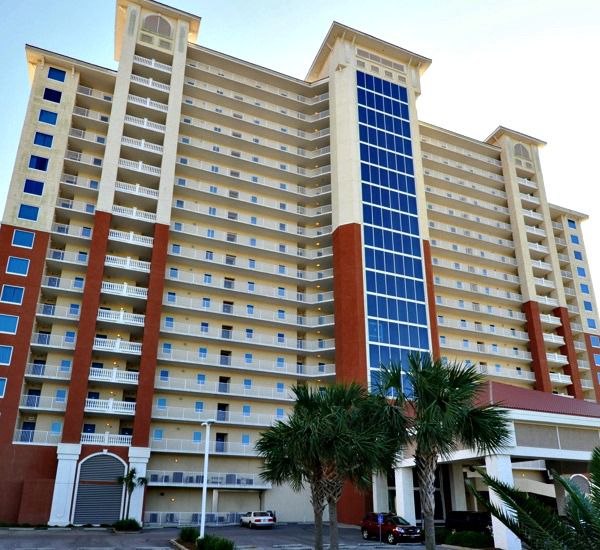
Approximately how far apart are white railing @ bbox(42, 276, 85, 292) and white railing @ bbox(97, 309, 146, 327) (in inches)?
130

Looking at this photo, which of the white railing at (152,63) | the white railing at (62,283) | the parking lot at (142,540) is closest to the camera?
the parking lot at (142,540)

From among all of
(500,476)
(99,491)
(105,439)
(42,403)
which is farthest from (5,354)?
(500,476)

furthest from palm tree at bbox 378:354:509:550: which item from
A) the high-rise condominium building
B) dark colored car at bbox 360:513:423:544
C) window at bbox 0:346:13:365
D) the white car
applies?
window at bbox 0:346:13:365

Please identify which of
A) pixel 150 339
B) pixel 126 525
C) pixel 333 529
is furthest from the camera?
pixel 150 339

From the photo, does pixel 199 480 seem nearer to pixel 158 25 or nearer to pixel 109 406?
pixel 109 406

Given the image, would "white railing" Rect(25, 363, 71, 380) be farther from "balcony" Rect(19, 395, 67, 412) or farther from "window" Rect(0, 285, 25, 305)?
"window" Rect(0, 285, 25, 305)

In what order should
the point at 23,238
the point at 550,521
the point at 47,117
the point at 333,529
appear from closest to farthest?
the point at 550,521
the point at 333,529
the point at 23,238
the point at 47,117

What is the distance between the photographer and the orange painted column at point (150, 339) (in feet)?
142

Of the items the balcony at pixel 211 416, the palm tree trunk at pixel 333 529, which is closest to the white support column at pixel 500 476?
the palm tree trunk at pixel 333 529

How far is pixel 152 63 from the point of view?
185 feet

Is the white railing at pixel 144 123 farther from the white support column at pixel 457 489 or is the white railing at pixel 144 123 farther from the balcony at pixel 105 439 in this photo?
the white support column at pixel 457 489

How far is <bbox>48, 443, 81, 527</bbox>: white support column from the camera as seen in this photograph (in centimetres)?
3909

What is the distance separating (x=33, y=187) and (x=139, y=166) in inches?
363

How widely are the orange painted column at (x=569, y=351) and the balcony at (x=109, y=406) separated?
4961 cm
